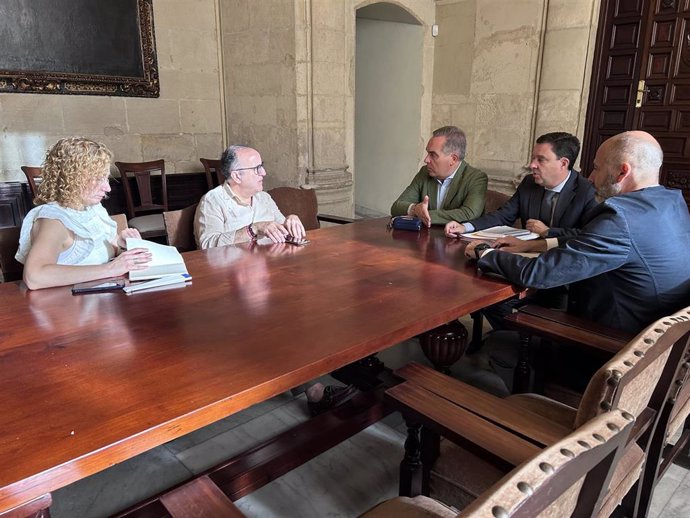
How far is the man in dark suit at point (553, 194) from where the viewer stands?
96.7 inches

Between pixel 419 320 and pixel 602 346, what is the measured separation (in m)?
0.65

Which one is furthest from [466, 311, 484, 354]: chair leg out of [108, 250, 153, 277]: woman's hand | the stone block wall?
the stone block wall

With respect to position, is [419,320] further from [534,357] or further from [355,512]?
[355,512]

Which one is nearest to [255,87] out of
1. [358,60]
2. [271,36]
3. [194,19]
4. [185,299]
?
[271,36]

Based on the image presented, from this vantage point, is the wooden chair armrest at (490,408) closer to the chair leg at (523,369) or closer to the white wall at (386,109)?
the chair leg at (523,369)

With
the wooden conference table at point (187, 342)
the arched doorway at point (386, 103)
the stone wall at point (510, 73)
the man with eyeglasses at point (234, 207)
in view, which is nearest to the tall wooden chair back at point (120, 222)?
the man with eyeglasses at point (234, 207)

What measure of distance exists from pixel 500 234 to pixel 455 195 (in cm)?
68

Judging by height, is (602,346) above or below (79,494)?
above

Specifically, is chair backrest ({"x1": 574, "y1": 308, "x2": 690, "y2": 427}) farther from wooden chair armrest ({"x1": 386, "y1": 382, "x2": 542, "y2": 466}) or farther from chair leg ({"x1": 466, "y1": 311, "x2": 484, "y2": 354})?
chair leg ({"x1": 466, "y1": 311, "x2": 484, "y2": 354})

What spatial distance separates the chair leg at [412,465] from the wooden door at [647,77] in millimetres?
4167

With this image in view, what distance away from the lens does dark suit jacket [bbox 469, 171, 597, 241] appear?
2.48 m

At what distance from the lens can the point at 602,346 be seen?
5.27 ft

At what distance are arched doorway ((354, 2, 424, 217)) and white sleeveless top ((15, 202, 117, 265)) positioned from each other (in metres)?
4.35

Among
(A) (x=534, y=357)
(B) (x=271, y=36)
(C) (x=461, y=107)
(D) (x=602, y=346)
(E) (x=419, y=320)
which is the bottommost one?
(A) (x=534, y=357)
